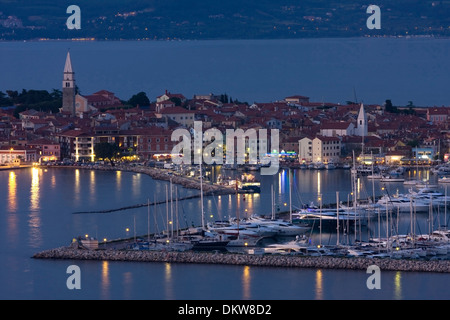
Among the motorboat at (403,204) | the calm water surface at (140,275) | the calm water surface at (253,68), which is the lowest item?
the calm water surface at (140,275)

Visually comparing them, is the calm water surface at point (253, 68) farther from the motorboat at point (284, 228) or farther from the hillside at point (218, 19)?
the motorboat at point (284, 228)

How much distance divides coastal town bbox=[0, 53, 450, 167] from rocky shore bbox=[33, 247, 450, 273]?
914 centimetres

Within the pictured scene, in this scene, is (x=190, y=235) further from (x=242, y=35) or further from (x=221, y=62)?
(x=242, y=35)

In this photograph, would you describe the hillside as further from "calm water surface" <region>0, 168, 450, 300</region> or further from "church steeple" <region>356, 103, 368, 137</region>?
"calm water surface" <region>0, 168, 450, 300</region>

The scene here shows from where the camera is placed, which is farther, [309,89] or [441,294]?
[309,89]

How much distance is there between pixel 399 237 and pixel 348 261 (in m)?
1.22

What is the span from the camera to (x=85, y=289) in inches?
434

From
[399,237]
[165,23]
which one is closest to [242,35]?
[165,23]

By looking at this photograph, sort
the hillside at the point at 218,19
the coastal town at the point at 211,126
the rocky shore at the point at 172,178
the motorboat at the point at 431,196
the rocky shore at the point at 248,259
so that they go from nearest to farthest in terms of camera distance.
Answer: the rocky shore at the point at 248,259 < the motorboat at the point at 431,196 < the rocky shore at the point at 172,178 < the coastal town at the point at 211,126 < the hillside at the point at 218,19

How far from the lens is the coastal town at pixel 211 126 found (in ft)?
73.4

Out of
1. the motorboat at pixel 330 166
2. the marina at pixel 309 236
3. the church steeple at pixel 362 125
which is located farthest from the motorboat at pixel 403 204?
the church steeple at pixel 362 125

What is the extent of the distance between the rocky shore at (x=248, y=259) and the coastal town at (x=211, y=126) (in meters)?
9.14

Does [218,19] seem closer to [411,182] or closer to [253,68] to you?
[253,68]

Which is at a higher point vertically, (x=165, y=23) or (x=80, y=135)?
(x=165, y=23)
